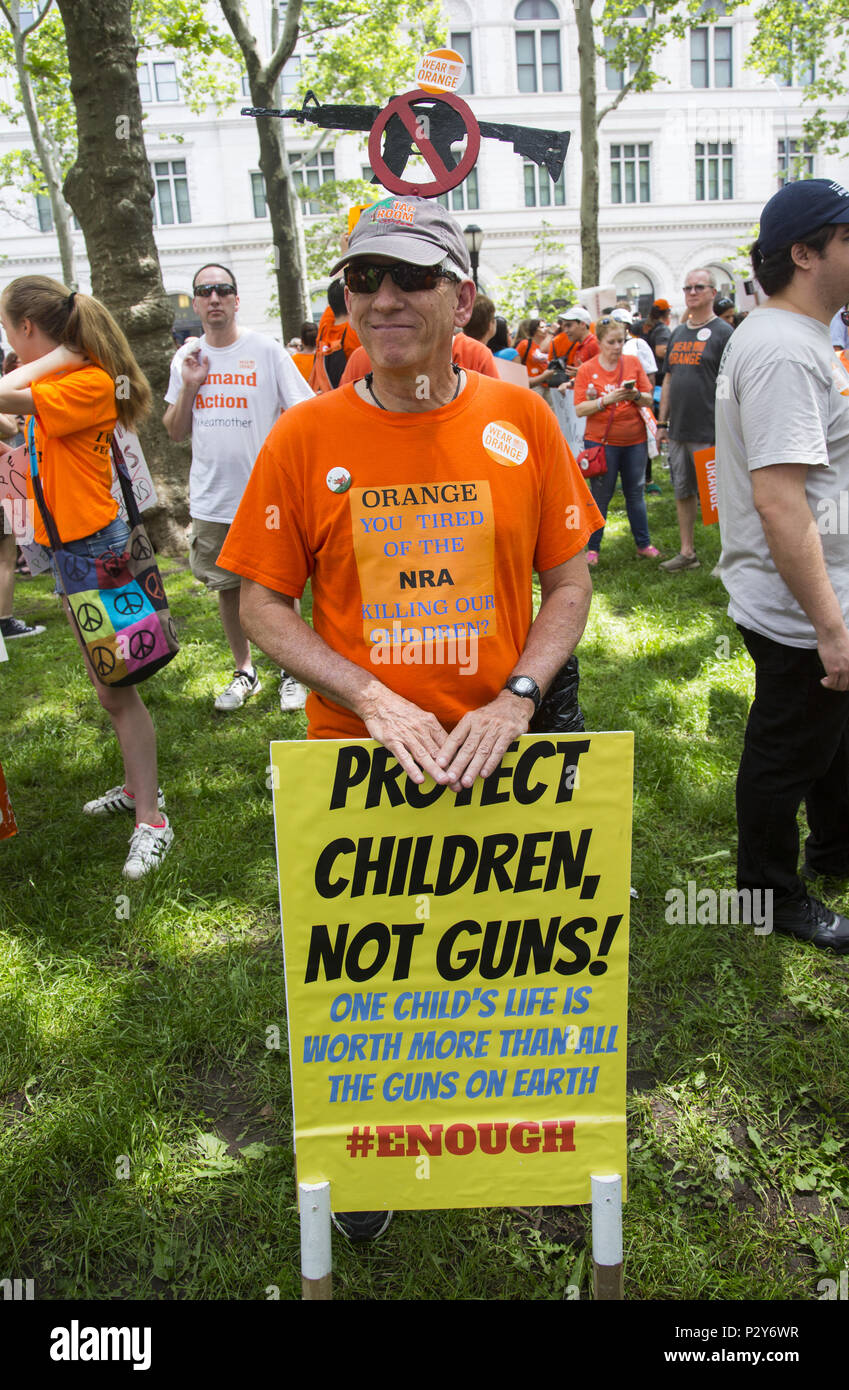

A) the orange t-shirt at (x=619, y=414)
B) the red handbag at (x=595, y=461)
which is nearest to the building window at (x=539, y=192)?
the orange t-shirt at (x=619, y=414)

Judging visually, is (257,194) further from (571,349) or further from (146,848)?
(146,848)

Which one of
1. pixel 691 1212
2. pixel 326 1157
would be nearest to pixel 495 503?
pixel 326 1157

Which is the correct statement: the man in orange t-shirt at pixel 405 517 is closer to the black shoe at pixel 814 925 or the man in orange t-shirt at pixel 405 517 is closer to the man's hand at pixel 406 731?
the man's hand at pixel 406 731

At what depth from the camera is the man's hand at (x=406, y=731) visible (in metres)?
1.79

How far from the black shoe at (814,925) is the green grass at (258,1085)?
0.05 metres

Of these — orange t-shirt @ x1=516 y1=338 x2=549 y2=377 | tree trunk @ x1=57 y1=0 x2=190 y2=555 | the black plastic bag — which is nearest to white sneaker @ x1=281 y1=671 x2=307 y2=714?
the black plastic bag

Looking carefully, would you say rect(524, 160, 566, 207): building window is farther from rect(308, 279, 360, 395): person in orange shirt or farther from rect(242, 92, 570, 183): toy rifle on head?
rect(242, 92, 570, 183): toy rifle on head

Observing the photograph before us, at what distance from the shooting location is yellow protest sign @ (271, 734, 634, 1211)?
5.98 feet

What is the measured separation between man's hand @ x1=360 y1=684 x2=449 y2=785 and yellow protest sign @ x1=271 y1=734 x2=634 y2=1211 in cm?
4

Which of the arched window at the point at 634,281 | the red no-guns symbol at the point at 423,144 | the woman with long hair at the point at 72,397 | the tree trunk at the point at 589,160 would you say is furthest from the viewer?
the arched window at the point at 634,281

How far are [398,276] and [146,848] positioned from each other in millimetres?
2663

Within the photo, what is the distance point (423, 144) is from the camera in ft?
7.48

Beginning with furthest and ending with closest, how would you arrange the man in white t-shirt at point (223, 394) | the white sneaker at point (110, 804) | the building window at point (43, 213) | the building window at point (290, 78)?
the building window at point (43, 213) < the building window at point (290, 78) < the man in white t-shirt at point (223, 394) < the white sneaker at point (110, 804)
